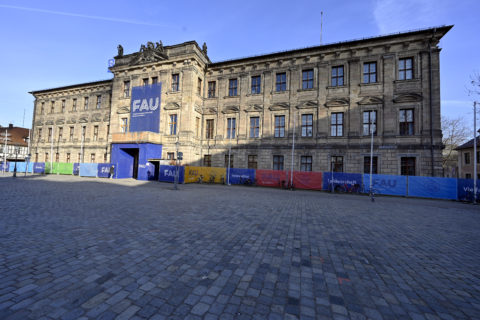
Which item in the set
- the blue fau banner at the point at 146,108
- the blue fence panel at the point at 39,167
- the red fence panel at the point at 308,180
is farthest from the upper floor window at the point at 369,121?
the blue fence panel at the point at 39,167

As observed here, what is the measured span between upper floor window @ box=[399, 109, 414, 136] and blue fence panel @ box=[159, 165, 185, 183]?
22.0 m

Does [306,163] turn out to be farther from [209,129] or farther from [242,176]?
[209,129]

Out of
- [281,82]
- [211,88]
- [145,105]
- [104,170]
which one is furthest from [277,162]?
[104,170]

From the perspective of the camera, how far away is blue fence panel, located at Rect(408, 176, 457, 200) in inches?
595

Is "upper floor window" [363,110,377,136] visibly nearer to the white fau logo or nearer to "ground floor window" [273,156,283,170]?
"ground floor window" [273,156,283,170]

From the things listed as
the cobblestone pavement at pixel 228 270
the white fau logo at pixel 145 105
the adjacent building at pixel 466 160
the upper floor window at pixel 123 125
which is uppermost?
the white fau logo at pixel 145 105

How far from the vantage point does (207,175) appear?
2297cm

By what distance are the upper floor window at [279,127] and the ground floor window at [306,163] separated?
3568 millimetres

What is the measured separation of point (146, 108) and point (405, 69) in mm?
29092

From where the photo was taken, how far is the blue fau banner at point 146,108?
25.7m

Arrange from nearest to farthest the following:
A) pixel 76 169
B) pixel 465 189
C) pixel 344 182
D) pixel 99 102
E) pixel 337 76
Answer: pixel 465 189 → pixel 344 182 → pixel 337 76 → pixel 76 169 → pixel 99 102

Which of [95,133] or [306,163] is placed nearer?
[306,163]

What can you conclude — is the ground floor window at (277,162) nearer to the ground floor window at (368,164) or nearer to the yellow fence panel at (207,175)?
the yellow fence panel at (207,175)

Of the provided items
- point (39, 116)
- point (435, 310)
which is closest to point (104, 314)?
point (435, 310)
